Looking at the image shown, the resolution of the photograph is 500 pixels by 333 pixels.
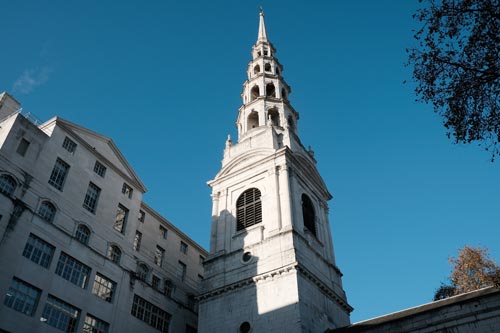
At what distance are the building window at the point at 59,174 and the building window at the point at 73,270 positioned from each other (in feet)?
15.2

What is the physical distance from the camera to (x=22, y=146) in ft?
95.2

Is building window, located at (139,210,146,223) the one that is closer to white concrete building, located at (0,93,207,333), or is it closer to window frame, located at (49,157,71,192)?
white concrete building, located at (0,93,207,333)

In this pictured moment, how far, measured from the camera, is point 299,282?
29.3 meters

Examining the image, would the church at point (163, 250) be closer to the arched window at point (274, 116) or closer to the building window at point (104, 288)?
the building window at point (104, 288)

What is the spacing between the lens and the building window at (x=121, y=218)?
34841 millimetres

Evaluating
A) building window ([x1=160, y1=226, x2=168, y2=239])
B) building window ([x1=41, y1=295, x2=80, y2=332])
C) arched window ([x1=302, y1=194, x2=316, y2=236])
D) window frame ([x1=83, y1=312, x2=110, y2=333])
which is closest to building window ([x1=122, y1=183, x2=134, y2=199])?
building window ([x1=160, y1=226, x2=168, y2=239])

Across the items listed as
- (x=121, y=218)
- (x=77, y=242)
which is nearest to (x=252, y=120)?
(x=121, y=218)

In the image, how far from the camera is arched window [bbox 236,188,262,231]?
116 ft

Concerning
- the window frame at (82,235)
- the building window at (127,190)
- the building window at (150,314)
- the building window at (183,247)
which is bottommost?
the building window at (150,314)

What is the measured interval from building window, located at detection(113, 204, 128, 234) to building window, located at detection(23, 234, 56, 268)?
681 cm

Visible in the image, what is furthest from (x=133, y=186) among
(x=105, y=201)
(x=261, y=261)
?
(x=261, y=261)

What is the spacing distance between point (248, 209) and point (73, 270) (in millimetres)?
13152

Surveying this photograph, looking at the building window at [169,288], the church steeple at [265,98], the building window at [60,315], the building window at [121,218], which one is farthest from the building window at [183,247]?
the building window at [60,315]

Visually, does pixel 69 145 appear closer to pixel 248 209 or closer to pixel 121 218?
pixel 121 218
